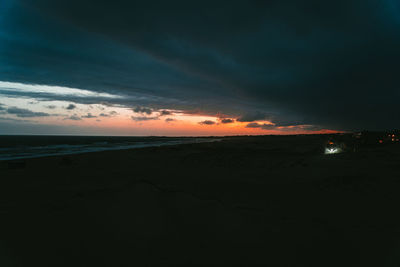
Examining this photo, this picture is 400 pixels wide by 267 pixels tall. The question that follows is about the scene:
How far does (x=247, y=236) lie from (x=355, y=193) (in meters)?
5.04

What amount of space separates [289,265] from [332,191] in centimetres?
506

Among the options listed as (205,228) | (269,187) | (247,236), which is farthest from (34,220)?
(269,187)

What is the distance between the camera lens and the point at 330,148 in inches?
888

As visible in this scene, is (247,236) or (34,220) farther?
(34,220)

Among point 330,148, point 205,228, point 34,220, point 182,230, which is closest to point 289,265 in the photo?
point 205,228

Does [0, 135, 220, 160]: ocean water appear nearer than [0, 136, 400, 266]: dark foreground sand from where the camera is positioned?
No

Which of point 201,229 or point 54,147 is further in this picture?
point 54,147

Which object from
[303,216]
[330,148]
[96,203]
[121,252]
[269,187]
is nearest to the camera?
[121,252]

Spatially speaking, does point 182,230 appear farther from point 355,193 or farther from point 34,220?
point 355,193

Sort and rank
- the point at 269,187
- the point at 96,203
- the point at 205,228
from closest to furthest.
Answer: the point at 205,228, the point at 96,203, the point at 269,187

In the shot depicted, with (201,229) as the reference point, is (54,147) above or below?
below

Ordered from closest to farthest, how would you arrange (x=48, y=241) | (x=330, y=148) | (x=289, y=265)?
(x=289, y=265) < (x=48, y=241) < (x=330, y=148)

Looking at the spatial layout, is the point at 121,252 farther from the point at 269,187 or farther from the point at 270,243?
the point at 269,187

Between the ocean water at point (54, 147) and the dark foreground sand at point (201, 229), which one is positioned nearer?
the dark foreground sand at point (201, 229)
